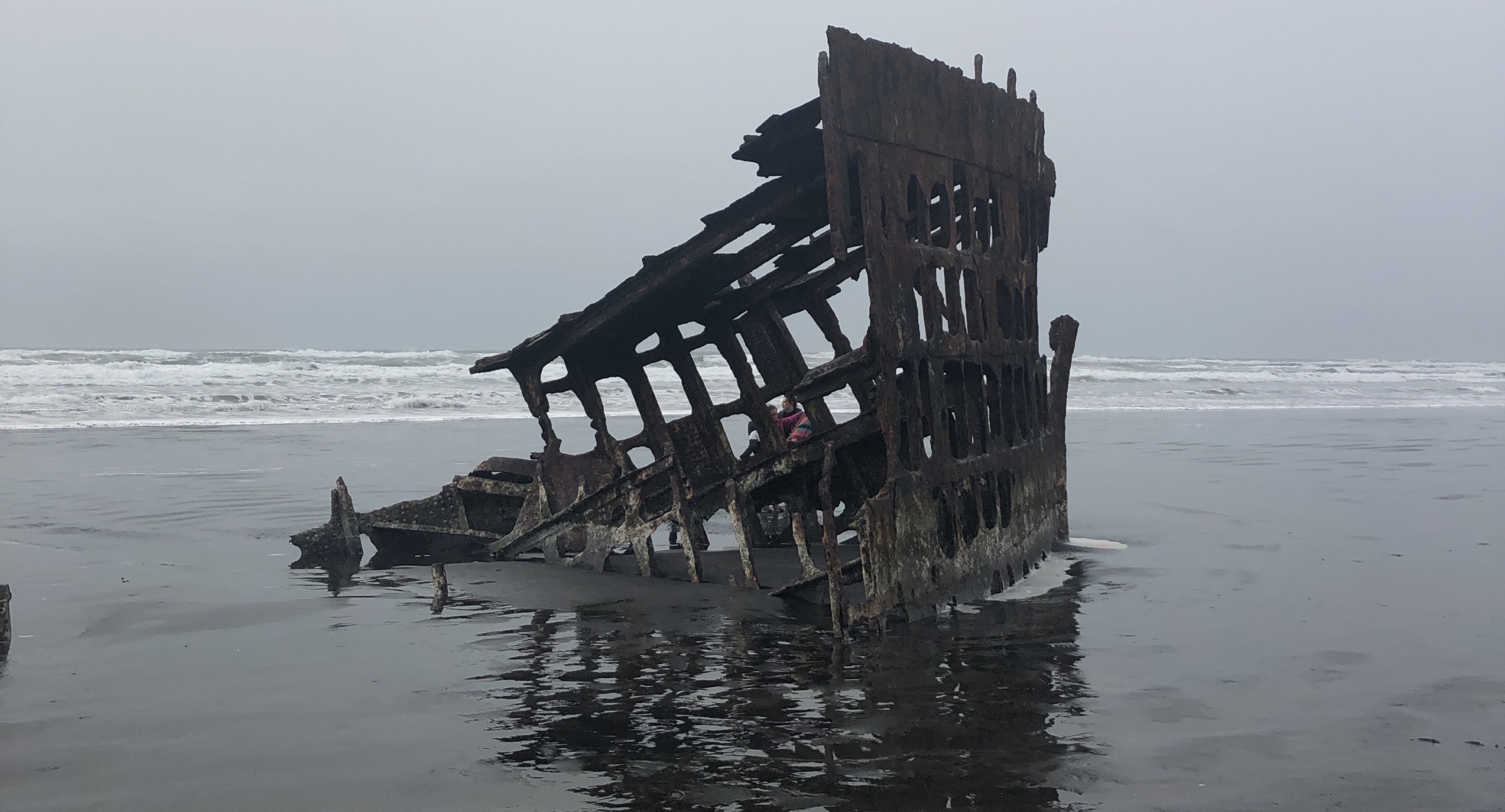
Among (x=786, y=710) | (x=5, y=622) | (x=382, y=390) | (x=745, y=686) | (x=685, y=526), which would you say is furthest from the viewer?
(x=382, y=390)

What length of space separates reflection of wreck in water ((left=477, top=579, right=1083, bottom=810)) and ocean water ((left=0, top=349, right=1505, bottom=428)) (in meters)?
22.4

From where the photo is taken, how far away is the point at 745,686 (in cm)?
543

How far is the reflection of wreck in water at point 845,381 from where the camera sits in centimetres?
634

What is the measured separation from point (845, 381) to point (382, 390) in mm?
30982

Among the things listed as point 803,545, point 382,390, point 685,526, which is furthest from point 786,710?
point 382,390

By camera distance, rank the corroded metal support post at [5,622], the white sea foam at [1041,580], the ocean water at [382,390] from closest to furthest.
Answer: the corroded metal support post at [5,622]
the white sea foam at [1041,580]
the ocean water at [382,390]

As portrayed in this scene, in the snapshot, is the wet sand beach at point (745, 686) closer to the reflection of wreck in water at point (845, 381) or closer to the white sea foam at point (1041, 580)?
the white sea foam at point (1041, 580)

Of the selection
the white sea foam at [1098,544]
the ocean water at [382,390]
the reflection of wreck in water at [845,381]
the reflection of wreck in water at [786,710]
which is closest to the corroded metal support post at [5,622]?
the reflection of wreck in water at [786,710]

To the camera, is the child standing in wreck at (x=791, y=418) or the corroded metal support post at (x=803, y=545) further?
the child standing in wreck at (x=791, y=418)

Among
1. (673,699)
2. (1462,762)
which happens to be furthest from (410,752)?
(1462,762)

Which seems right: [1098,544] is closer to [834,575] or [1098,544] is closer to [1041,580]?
[1041,580]

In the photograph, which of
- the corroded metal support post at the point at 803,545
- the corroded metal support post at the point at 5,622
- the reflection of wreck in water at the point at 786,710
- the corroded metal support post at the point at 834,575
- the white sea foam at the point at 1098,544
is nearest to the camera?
the reflection of wreck in water at the point at 786,710

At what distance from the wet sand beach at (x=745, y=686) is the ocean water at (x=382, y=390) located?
19349 mm

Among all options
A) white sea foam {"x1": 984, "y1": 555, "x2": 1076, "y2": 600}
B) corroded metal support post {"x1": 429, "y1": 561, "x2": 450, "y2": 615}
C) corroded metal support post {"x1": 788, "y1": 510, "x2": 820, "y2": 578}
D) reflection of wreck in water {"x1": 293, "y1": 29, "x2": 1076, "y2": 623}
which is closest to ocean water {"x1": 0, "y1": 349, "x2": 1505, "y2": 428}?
reflection of wreck in water {"x1": 293, "y1": 29, "x2": 1076, "y2": 623}
